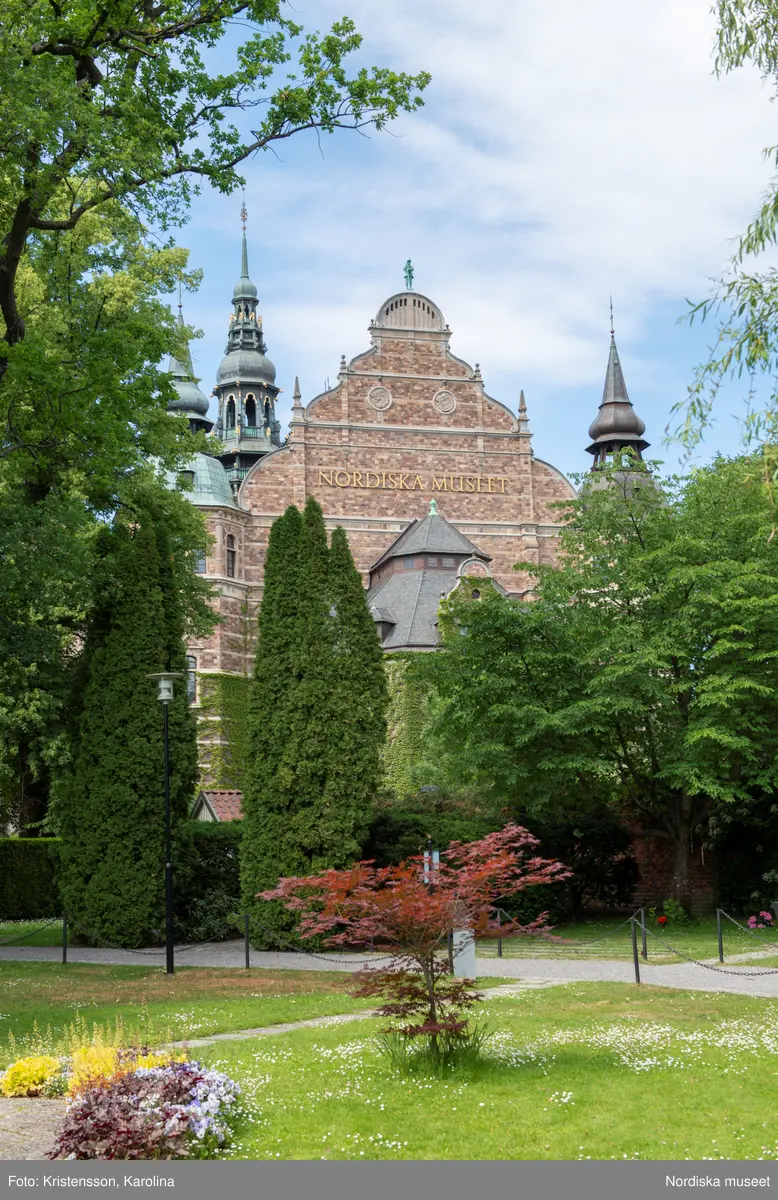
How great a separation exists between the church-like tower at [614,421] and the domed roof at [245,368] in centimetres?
2756

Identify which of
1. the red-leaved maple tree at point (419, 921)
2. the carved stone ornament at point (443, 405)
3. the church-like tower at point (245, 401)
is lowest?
the red-leaved maple tree at point (419, 921)

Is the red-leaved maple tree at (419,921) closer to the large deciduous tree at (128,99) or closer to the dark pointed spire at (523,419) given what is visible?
the large deciduous tree at (128,99)

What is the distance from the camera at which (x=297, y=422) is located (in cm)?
5038

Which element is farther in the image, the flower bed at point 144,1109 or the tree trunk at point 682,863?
the tree trunk at point 682,863

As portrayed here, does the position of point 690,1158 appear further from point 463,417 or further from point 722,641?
point 463,417

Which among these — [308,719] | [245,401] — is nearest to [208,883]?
[308,719]

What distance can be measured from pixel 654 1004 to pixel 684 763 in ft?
33.9

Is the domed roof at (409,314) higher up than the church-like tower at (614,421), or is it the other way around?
the domed roof at (409,314)

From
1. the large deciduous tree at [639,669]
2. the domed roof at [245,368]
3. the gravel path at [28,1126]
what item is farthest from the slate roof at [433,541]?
the gravel path at [28,1126]

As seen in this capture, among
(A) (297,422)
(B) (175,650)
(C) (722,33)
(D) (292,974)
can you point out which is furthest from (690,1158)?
(A) (297,422)

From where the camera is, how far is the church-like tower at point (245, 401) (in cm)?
7575

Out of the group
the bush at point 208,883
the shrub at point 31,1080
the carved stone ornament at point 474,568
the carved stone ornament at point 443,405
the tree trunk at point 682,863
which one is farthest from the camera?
the carved stone ornament at point 443,405
